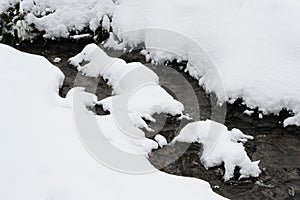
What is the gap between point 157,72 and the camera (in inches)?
255

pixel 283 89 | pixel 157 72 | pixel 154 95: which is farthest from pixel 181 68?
pixel 283 89

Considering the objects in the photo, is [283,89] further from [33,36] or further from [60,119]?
[33,36]

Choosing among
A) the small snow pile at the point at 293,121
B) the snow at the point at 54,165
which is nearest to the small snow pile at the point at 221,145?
the small snow pile at the point at 293,121

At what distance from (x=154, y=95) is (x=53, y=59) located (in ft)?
7.09

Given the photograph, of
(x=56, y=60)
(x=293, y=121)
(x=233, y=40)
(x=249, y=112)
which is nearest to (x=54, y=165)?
(x=249, y=112)

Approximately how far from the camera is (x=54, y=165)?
3664mm

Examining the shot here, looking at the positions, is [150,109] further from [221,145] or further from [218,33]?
[218,33]

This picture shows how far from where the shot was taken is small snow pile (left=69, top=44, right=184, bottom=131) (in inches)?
216

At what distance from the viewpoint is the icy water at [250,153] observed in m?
4.57

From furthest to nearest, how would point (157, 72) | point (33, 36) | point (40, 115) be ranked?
1. point (33, 36)
2. point (157, 72)
3. point (40, 115)

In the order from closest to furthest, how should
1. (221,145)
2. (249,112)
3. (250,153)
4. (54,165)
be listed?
1. (54,165)
2. (221,145)
3. (250,153)
4. (249,112)

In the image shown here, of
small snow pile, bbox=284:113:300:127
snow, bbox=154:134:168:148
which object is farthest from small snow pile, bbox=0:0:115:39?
small snow pile, bbox=284:113:300:127

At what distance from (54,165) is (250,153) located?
253 cm

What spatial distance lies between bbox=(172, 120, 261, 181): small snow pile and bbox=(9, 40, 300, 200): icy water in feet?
0.29
